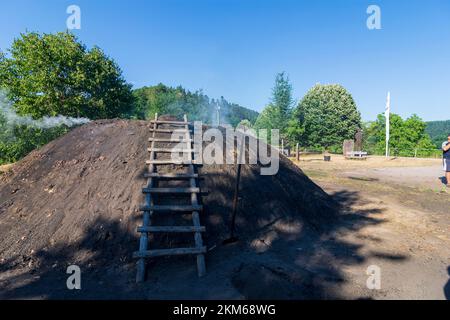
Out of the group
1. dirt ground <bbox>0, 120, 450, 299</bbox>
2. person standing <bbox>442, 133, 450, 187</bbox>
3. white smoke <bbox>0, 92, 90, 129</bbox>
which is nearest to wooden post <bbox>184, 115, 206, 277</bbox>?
dirt ground <bbox>0, 120, 450, 299</bbox>

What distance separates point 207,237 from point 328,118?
3148 cm

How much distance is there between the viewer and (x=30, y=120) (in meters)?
15.5

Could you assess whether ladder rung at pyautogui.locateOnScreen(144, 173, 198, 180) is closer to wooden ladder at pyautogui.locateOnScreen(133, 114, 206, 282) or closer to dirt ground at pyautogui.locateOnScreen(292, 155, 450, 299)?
wooden ladder at pyautogui.locateOnScreen(133, 114, 206, 282)

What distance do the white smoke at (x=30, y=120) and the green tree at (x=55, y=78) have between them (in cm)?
33

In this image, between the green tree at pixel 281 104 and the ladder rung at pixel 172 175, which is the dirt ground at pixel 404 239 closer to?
the ladder rung at pixel 172 175

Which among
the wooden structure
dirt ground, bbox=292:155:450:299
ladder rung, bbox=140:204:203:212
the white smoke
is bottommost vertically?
dirt ground, bbox=292:155:450:299

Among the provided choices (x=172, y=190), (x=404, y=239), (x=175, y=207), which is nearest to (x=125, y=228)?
(x=175, y=207)

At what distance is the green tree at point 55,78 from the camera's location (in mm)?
15180

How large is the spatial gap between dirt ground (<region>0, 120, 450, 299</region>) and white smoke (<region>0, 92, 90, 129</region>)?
352 inches

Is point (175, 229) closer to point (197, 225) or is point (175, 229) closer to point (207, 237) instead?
point (197, 225)

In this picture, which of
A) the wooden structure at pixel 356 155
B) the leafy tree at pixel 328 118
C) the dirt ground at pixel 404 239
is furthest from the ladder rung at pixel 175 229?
the leafy tree at pixel 328 118

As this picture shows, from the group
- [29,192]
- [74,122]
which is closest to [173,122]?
[29,192]

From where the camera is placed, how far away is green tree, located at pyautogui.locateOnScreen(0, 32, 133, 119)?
49.8ft

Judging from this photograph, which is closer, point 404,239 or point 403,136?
point 404,239
